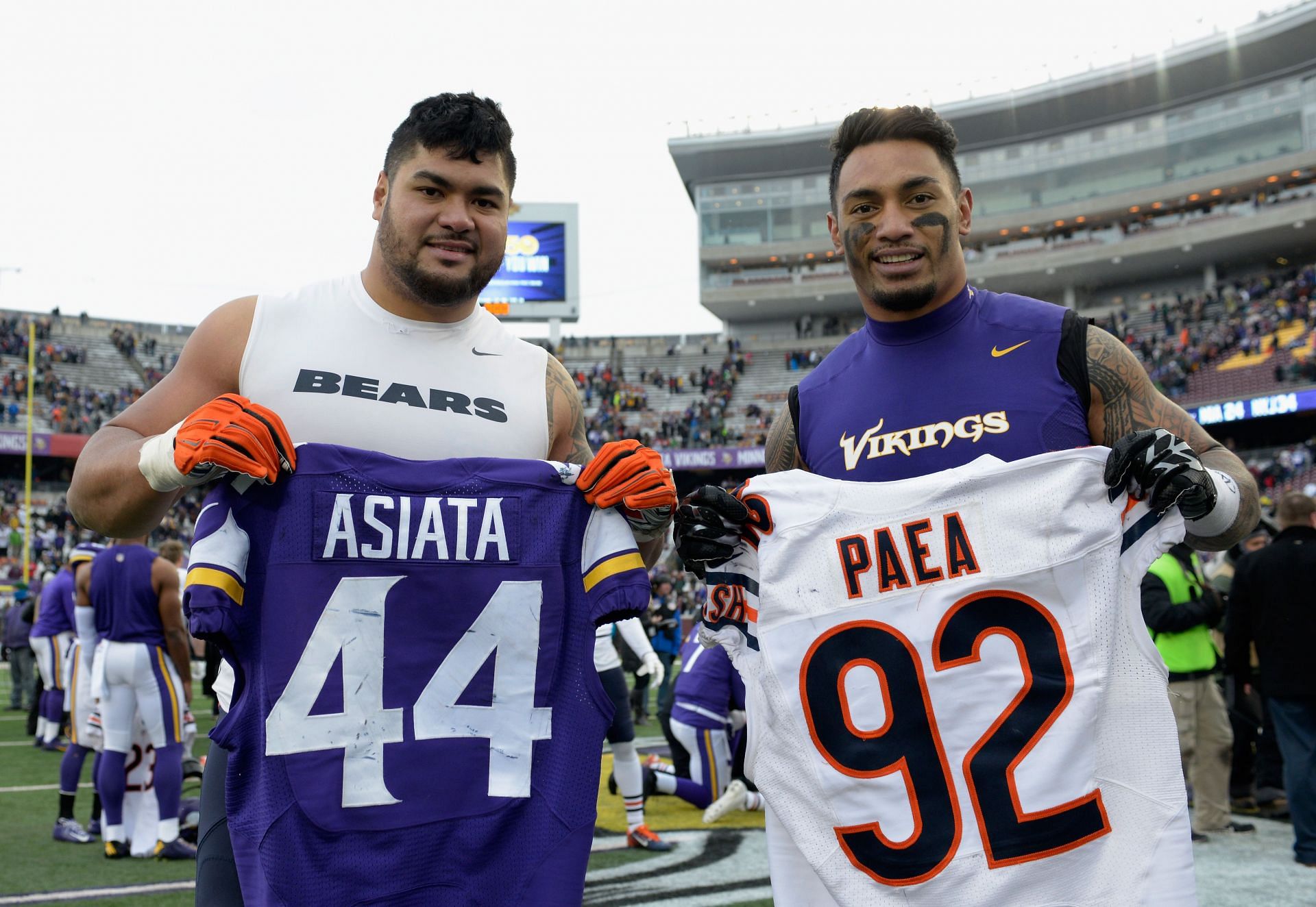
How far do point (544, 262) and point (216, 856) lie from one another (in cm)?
4344

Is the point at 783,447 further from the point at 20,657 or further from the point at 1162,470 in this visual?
the point at 20,657

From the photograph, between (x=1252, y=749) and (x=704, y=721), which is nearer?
(x=704, y=721)

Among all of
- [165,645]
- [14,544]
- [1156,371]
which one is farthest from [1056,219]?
[165,645]

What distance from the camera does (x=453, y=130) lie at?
96.8 inches

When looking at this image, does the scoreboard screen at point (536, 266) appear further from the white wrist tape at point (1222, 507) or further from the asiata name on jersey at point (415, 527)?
the white wrist tape at point (1222, 507)

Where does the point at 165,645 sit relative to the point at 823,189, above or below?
below

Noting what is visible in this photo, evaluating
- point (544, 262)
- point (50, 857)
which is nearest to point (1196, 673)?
point (50, 857)

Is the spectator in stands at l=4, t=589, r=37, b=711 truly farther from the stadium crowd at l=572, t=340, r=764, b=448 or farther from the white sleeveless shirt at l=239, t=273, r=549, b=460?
the stadium crowd at l=572, t=340, r=764, b=448

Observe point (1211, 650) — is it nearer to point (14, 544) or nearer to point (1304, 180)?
point (14, 544)

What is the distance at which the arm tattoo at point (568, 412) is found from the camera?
8.95 feet

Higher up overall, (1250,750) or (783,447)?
(783,447)

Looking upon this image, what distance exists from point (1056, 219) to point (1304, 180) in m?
9.49

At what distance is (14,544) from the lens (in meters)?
28.9

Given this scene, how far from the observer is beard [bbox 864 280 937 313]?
2.46 m
